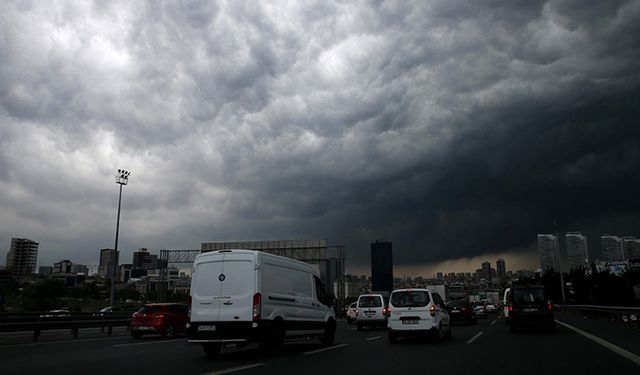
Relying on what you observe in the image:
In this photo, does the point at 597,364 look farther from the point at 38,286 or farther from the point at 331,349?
the point at 38,286

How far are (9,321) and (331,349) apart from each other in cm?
1472

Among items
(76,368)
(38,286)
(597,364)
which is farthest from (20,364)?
(38,286)

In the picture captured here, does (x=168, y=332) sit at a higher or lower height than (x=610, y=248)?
lower

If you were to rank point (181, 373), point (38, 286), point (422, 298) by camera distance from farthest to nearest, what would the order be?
point (38, 286) → point (422, 298) → point (181, 373)

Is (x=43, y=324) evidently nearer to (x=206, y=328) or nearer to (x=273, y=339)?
(x=206, y=328)

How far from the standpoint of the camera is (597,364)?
399 inches

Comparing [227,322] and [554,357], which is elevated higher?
[227,322]

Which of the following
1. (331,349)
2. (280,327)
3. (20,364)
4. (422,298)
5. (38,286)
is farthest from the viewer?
(38,286)

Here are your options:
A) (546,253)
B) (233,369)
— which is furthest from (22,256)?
(233,369)

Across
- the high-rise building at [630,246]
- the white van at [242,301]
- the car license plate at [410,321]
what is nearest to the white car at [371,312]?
the car license plate at [410,321]

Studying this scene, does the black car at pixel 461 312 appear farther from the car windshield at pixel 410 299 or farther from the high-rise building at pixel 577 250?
the high-rise building at pixel 577 250

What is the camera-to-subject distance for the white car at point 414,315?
15961mm

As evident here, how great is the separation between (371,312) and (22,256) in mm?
175815

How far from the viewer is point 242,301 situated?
40.4 feet
